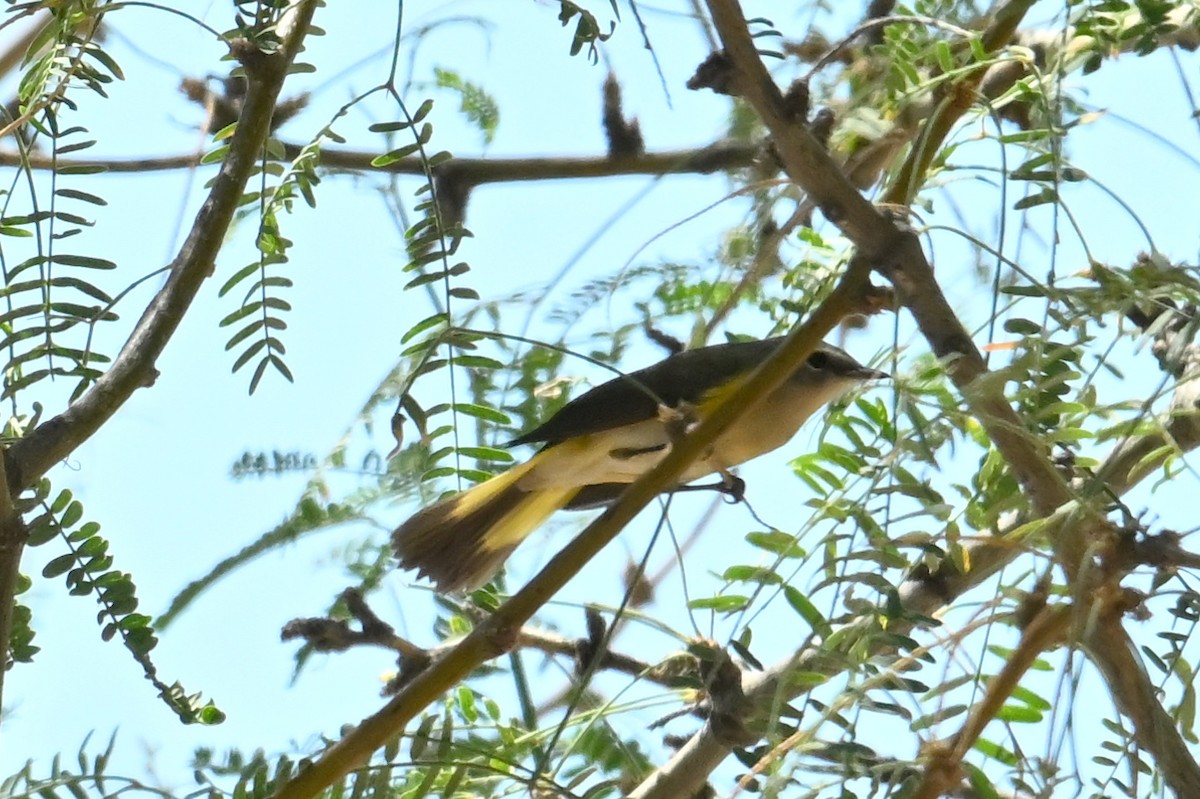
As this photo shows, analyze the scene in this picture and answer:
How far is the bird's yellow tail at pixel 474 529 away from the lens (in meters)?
1.32

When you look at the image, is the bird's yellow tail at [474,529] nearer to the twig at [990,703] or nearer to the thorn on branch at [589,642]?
the thorn on branch at [589,642]

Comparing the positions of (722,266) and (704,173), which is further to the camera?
(704,173)

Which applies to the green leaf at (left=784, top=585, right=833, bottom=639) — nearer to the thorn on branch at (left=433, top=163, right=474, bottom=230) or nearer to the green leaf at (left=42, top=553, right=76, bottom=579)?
the green leaf at (left=42, top=553, right=76, bottom=579)

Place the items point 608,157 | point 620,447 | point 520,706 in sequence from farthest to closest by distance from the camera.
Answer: point 608,157, point 620,447, point 520,706

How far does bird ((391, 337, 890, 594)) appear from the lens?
134 cm

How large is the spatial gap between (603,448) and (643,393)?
123mm

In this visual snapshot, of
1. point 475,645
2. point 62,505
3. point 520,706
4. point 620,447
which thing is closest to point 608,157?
point 620,447

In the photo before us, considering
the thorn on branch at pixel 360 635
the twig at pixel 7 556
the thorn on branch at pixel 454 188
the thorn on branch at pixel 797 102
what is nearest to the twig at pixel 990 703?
the thorn on branch at pixel 797 102

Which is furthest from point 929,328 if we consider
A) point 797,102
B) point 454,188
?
point 454,188

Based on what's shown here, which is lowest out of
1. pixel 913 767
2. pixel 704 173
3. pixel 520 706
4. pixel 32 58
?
pixel 913 767

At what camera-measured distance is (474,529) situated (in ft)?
4.74

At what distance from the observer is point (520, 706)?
1.17 m

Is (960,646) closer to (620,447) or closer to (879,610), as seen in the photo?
(879,610)

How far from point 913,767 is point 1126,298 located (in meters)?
0.29
